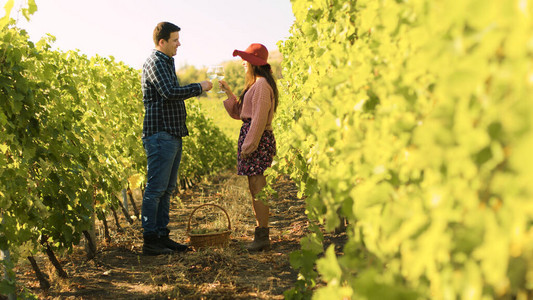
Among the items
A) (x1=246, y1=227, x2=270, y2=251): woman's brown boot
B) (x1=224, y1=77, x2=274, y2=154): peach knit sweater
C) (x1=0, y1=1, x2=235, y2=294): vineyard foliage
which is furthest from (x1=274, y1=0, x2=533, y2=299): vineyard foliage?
(x1=246, y1=227, x2=270, y2=251): woman's brown boot

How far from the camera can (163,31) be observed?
392 centimetres

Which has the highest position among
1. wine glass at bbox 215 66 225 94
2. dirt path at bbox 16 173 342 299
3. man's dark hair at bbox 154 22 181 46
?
man's dark hair at bbox 154 22 181 46

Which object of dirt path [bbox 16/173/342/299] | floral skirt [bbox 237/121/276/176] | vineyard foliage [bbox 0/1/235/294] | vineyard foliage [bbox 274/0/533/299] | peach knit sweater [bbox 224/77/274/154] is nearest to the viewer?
vineyard foliage [bbox 274/0/533/299]

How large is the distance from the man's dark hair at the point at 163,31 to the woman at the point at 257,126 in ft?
2.07

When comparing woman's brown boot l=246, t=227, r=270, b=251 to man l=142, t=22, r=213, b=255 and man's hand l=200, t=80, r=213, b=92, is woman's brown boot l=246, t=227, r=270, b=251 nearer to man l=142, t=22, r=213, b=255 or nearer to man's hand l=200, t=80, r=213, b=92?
man l=142, t=22, r=213, b=255

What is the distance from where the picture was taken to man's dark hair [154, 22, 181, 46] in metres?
3.91

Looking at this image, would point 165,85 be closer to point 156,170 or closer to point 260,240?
point 156,170

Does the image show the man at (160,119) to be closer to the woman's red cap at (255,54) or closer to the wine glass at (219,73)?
the wine glass at (219,73)

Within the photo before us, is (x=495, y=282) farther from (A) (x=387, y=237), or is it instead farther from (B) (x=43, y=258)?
(B) (x=43, y=258)

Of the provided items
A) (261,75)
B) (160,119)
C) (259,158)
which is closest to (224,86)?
(261,75)

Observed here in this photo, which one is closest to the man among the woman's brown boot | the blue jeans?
the blue jeans

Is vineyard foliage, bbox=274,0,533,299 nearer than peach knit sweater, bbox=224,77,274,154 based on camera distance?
Yes

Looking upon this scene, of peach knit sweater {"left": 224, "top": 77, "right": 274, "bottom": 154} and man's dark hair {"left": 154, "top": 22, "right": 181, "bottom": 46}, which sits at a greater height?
man's dark hair {"left": 154, "top": 22, "right": 181, "bottom": 46}

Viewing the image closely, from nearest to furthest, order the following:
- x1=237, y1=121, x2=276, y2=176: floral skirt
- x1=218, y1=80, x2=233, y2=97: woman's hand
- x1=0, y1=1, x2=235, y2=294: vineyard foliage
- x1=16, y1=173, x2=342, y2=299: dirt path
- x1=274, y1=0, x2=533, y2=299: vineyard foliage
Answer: x1=274, y1=0, x2=533, y2=299: vineyard foliage
x1=0, y1=1, x2=235, y2=294: vineyard foliage
x1=16, y1=173, x2=342, y2=299: dirt path
x1=237, y1=121, x2=276, y2=176: floral skirt
x1=218, y1=80, x2=233, y2=97: woman's hand
